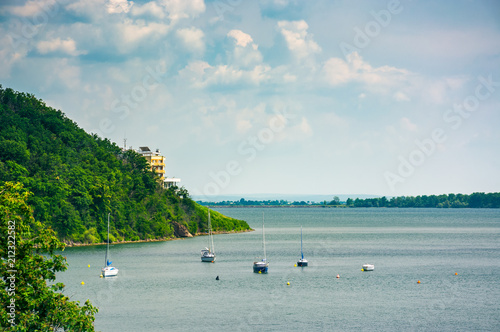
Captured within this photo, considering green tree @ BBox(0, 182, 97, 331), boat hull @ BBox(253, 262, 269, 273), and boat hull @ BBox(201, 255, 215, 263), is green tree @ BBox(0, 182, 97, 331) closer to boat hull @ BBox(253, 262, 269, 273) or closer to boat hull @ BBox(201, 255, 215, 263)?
boat hull @ BBox(253, 262, 269, 273)

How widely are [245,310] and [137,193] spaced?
342ft

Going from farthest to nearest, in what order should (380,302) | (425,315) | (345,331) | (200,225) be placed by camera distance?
(200,225), (380,302), (425,315), (345,331)

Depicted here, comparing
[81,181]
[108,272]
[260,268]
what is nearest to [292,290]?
[260,268]

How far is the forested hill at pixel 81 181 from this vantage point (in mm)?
125250

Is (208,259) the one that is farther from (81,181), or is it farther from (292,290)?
(81,181)

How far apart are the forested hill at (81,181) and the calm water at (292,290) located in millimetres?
→ 14196

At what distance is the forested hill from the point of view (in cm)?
12525

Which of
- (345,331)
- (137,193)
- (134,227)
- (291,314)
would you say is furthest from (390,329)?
(137,193)

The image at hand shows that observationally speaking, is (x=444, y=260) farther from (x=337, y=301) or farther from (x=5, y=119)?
(x=5, y=119)

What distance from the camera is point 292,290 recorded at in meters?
70.4

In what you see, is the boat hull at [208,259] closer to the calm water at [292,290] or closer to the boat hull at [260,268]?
the calm water at [292,290]

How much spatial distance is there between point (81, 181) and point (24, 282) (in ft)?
370

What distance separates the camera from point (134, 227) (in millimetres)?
146500

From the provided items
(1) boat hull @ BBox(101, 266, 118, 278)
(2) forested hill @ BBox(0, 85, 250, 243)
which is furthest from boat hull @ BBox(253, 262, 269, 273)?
(2) forested hill @ BBox(0, 85, 250, 243)
